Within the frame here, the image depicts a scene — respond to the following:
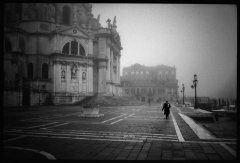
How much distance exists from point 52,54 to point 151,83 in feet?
145

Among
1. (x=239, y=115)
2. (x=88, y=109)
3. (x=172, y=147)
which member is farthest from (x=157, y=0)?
(x=88, y=109)

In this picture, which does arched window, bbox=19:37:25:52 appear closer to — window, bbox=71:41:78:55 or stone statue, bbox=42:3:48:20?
stone statue, bbox=42:3:48:20

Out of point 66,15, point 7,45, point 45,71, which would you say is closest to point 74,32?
point 66,15

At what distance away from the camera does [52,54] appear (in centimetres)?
3922

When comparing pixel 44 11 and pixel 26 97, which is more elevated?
pixel 44 11

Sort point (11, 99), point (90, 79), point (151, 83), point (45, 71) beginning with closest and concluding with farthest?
point (11, 99) → point (45, 71) → point (90, 79) → point (151, 83)

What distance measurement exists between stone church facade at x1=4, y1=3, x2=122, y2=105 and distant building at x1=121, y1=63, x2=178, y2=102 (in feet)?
50.7

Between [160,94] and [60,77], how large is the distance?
3536 cm

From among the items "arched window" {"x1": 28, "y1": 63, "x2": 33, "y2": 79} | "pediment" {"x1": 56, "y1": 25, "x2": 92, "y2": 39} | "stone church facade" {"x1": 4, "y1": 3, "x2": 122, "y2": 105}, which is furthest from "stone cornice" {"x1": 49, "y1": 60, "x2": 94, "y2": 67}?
"pediment" {"x1": 56, "y1": 25, "x2": 92, "y2": 39}

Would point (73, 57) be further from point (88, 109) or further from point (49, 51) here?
point (88, 109)

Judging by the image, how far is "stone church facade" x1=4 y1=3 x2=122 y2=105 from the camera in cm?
3644

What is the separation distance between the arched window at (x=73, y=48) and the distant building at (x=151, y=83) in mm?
18671

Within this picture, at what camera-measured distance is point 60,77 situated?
129 feet

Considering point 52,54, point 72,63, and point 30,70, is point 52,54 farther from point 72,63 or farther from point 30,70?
point 30,70
